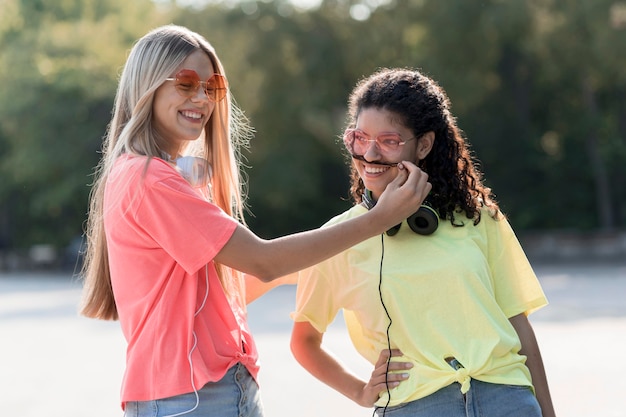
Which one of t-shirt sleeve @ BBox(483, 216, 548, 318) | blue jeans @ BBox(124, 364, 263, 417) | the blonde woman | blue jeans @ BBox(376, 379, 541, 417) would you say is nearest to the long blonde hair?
the blonde woman

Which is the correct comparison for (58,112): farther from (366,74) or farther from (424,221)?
(424,221)

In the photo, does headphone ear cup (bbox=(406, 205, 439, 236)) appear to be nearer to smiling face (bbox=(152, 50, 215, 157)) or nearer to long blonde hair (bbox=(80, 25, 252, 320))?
long blonde hair (bbox=(80, 25, 252, 320))

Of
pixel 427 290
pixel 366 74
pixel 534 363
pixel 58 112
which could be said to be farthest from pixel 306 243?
pixel 58 112

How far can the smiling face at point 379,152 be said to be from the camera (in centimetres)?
284

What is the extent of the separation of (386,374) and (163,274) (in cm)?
73

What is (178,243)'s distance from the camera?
8.02ft

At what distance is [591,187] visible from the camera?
2577 centimetres

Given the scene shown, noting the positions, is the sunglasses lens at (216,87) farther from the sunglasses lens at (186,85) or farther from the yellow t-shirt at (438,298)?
the yellow t-shirt at (438,298)

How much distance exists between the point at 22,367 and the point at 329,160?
56.7 ft

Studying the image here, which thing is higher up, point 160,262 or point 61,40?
point 61,40

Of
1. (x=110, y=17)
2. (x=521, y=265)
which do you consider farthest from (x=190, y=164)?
(x=110, y=17)

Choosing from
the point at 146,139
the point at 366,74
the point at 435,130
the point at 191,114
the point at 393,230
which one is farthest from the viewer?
the point at 366,74

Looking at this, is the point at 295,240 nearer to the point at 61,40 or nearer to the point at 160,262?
the point at 160,262

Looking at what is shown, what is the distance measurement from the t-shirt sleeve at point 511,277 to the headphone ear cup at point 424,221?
0.71 ft
